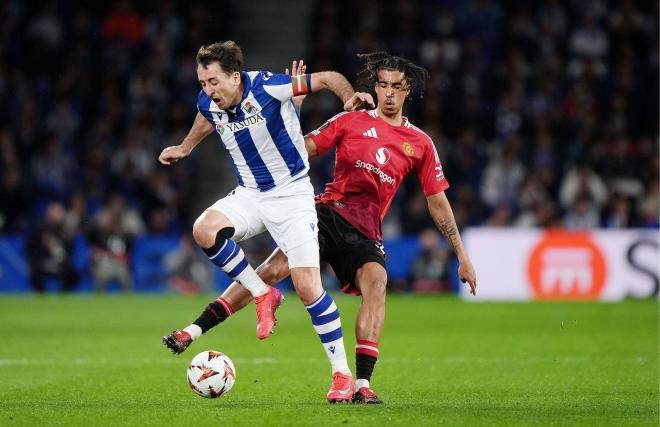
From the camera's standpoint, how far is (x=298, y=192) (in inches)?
302

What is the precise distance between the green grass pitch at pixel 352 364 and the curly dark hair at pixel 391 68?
7.23 ft

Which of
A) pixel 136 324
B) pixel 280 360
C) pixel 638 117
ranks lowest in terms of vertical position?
pixel 136 324

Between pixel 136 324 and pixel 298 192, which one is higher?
pixel 298 192

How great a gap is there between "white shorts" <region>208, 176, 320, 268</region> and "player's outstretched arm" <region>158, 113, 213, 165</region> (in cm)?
43

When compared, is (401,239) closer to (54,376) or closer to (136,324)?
(136,324)

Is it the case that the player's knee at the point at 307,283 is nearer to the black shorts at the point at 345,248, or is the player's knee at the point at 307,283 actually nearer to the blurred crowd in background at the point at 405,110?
the black shorts at the point at 345,248

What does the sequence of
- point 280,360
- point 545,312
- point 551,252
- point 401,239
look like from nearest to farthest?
point 280,360 → point 545,312 → point 551,252 → point 401,239

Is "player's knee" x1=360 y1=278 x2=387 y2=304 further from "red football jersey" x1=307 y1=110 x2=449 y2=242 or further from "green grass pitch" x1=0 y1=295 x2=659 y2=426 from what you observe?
"green grass pitch" x1=0 y1=295 x2=659 y2=426

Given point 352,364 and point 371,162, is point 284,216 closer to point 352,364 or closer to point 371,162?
point 371,162

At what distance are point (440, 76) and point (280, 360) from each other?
1121 centimetres

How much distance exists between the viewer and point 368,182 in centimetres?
803

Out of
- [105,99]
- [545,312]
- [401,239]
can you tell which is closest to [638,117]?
[401,239]

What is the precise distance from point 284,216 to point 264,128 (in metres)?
0.61

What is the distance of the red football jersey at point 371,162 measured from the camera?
7984 millimetres
